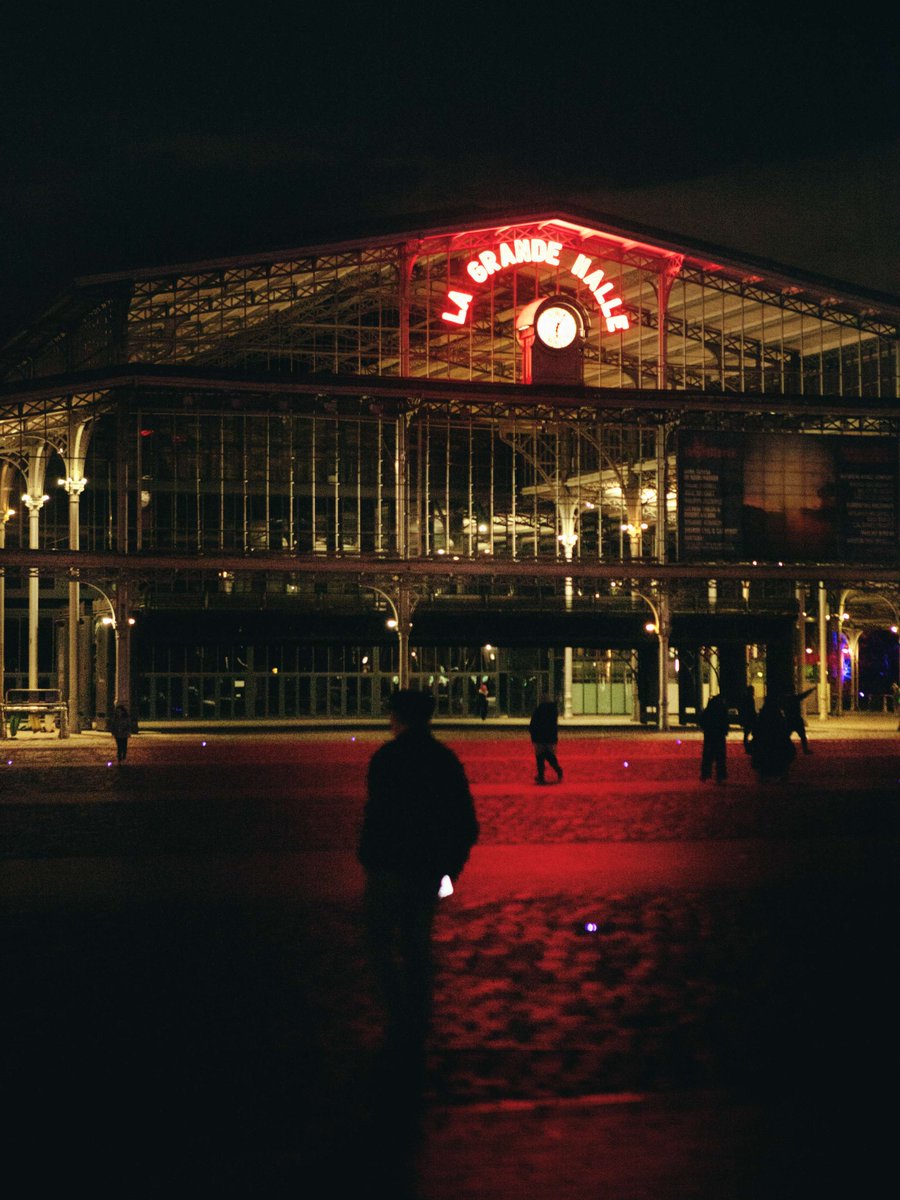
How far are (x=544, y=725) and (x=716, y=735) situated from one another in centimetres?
328

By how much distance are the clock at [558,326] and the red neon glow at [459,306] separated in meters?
2.49

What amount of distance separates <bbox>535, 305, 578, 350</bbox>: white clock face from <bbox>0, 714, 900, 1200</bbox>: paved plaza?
3388cm

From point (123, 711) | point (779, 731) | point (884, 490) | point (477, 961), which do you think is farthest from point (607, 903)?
point (884, 490)

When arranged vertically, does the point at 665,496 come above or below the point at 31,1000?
above

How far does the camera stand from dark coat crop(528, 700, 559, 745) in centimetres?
2784

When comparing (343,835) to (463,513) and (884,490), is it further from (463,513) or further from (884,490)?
(463,513)

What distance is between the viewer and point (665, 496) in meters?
53.7

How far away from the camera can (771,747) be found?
28531 mm

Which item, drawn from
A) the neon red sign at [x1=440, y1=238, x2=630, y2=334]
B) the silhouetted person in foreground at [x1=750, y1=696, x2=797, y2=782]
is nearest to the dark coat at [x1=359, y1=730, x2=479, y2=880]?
the silhouetted person in foreground at [x1=750, y1=696, x2=797, y2=782]

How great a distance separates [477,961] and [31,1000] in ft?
10.2

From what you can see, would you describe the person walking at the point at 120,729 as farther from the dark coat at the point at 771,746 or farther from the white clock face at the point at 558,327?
the white clock face at the point at 558,327

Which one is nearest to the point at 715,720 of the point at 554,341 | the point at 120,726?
the point at 120,726

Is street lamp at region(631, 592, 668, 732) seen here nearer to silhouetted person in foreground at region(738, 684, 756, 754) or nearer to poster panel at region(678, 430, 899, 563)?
poster panel at region(678, 430, 899, 563)

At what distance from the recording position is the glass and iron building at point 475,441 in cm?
5078
